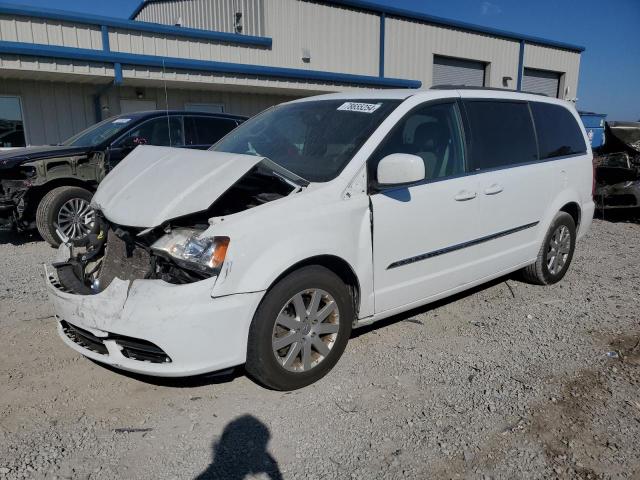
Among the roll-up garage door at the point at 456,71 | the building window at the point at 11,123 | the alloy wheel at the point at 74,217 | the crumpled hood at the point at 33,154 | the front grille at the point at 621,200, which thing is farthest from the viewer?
the roll-up garage door at the point at 456,71

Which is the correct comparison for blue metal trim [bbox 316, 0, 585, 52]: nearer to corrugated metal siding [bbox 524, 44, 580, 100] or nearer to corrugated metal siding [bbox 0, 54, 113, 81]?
corrugated metal siding [bbox 524, 44, 580, 100]

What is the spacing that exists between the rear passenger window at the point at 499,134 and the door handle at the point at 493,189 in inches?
6.6

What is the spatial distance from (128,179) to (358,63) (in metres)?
16.1

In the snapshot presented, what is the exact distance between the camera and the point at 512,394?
3.14m

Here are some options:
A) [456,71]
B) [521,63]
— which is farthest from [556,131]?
[521,63]

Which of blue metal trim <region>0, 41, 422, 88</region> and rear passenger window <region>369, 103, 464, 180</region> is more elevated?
blue metal trim <region>0, 41, 422, 88</region>

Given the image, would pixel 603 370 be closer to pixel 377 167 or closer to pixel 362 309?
pixel 362 309

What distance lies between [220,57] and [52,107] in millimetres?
4468

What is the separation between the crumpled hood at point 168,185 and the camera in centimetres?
288

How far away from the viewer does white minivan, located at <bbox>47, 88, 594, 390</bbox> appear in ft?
9.02

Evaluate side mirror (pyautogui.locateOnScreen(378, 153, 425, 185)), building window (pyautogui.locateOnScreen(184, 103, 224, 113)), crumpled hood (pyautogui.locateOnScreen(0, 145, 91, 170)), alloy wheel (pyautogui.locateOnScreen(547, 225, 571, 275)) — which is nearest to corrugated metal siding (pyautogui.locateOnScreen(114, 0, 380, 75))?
building window (pyautogui.locateOnScreen(184, 103, 224, 113))

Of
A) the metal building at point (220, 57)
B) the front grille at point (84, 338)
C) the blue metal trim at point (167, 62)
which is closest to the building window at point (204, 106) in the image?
the metal building at point (220, 57)

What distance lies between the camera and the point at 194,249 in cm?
282

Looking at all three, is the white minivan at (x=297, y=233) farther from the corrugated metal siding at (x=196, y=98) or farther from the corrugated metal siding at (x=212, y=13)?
the corrugated metal siding at (x=212, y=13)
